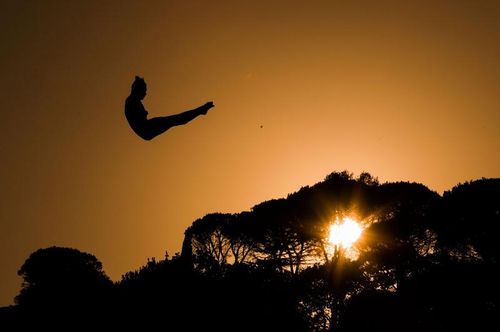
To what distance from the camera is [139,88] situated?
7.73 metres

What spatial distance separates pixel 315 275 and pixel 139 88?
2584 cm

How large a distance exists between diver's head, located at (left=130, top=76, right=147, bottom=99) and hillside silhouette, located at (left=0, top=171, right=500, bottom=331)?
311cm

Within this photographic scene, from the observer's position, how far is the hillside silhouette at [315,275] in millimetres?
14578

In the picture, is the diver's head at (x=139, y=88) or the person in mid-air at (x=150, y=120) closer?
the person in mid-air at (x=150, y=120)

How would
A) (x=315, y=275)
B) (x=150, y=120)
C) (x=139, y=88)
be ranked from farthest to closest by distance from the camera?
(x=315, y=275), (x=139, y=88), (x=150, y=120)

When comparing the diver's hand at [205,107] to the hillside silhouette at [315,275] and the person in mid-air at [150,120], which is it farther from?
the hillside silhouette at [315,275]

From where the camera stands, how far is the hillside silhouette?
574 inches

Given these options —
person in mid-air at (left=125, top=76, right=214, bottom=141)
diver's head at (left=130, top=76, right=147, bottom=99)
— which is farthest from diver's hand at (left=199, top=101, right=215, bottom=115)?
diver's head at (left=130, top=76, right=147, bottom=99)

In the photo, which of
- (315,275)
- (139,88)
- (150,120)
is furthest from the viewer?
(315,275)

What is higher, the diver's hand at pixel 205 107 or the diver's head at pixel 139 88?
the diver's head at pixel 139 88

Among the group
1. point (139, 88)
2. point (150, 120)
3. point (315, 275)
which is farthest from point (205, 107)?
point (315, 275)

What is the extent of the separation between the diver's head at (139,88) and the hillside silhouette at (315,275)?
3.11 metres

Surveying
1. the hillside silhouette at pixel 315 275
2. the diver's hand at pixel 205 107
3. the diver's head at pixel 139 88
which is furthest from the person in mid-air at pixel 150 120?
the hillside silhouette at pixel 315 275

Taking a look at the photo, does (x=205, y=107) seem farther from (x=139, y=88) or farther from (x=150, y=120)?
(x=139, y=88)
